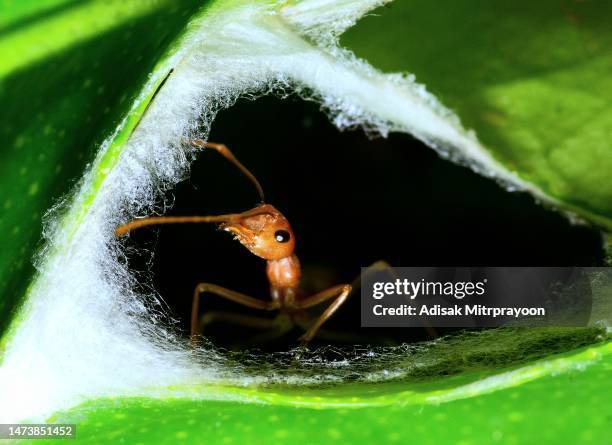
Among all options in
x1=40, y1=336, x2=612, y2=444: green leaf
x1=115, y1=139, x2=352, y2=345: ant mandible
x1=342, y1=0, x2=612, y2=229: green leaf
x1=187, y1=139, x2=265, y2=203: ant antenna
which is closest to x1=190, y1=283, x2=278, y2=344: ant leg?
x1=115, y1=139, x2=352, y2=345: ant mandible

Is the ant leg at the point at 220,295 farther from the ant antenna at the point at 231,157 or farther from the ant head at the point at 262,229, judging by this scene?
the ant antenna at the point at 231,157

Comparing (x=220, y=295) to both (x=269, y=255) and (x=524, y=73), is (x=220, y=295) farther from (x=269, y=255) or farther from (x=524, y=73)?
(x=524, y=73)

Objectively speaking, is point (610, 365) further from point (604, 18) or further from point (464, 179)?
point (464, 179)

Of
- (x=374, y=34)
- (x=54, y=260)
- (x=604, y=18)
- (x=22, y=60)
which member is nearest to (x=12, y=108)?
(x=22, y=60)

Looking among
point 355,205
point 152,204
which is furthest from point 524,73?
point 152,204

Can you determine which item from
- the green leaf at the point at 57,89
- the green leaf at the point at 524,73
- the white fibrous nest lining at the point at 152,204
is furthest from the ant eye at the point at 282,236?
the green leaf at the point at 57,89
